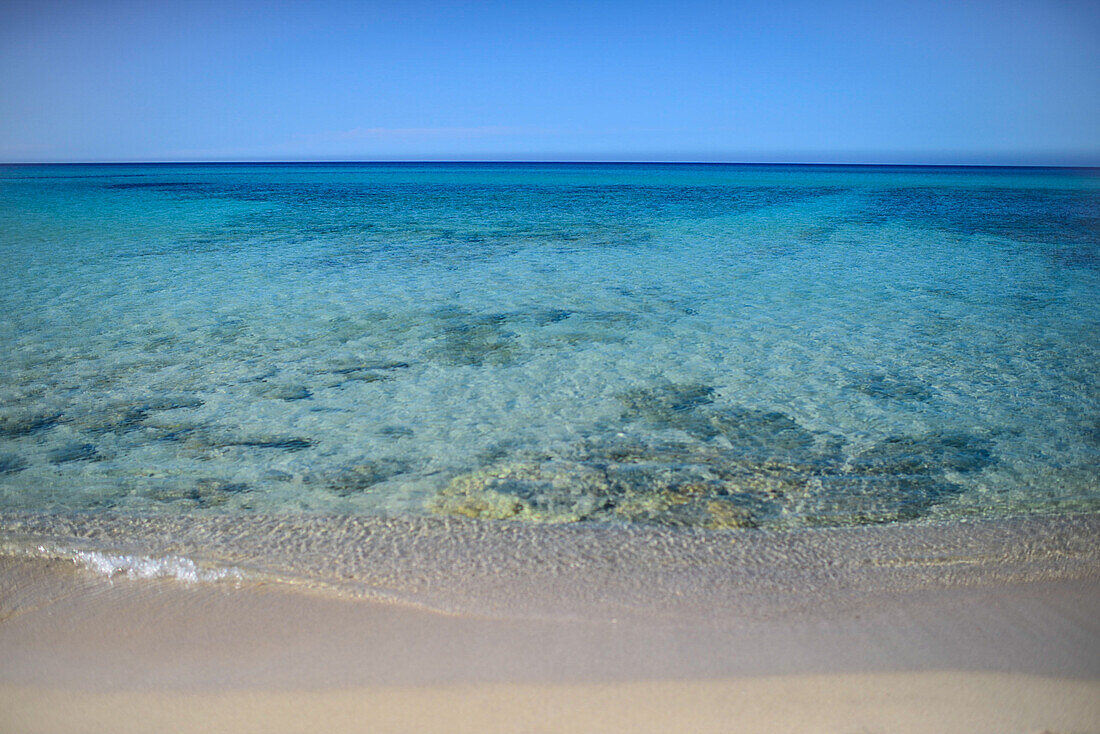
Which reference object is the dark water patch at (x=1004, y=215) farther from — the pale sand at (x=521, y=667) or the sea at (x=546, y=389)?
the pale sand at (x=521, y=667)

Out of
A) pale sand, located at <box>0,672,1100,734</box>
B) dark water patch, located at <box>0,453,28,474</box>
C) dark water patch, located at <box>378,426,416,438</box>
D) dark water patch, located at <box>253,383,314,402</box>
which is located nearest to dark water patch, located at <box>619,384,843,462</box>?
dark water patch, located at <box>378,426,416,438</box>

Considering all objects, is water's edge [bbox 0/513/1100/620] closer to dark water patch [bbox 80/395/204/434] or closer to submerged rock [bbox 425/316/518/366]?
dark water patch [bbox 80/395/204/434]

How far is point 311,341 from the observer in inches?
192

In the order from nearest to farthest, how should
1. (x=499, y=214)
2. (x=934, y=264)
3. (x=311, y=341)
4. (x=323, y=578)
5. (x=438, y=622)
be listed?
1. (x=438, y=622)
2. (x=323, y=578)
3. (x=311, y=341)
4. (x=934, y=264)
5. (x=499, y=214)

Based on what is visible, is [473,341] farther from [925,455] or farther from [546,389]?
[925,455]

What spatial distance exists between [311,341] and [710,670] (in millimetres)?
Answer: 3909

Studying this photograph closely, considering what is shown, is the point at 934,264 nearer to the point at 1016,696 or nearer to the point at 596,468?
the point at 596,468

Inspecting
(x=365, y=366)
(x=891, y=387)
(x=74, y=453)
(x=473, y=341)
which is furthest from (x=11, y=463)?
(x=891, y=387)

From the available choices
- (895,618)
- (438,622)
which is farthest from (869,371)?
(438,622)

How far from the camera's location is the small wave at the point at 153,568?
2.12m

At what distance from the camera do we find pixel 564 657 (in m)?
1.74

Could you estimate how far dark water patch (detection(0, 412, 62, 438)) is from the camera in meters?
3.30

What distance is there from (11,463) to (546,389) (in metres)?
2.52

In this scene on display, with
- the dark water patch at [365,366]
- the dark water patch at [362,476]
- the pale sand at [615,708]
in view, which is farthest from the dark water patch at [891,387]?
the dark water patch at [365,366]
